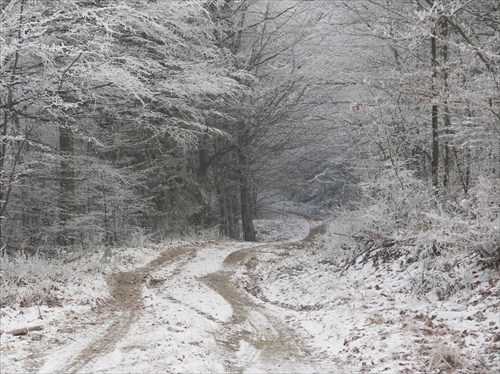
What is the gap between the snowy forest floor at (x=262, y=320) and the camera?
196 inches

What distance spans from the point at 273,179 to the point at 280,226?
130 inches

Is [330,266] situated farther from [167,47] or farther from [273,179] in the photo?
[273,179]

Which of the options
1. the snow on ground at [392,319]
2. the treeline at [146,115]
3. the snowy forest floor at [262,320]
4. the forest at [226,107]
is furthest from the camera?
the treeline at [146,115]

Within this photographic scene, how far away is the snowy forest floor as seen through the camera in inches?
196

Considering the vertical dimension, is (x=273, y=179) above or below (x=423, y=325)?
above

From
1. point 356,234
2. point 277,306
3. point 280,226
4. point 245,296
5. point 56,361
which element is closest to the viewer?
point 56,361

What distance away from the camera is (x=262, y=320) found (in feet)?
25.3

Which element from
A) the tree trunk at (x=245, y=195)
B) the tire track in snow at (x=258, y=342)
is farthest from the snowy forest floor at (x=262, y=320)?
the tree trunk at (x=245, y=195)

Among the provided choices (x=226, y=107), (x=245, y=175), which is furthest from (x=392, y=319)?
(x=245, y=175)

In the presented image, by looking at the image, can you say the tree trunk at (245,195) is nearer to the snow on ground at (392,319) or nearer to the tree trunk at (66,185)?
the tree trunk at (66,185)

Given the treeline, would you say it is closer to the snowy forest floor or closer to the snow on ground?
the snowy forest floor

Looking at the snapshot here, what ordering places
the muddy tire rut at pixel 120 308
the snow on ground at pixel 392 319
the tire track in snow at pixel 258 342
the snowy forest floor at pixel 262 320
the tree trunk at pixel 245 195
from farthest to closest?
the tree trunk at pixel 245 195, the tire track in snow at pixel 258 342, the muddy tire rut at pixel 120 308, the snowy forest floor at pixel 262 320, the snow on ground at pixel 392 319

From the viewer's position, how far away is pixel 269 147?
73.0ft

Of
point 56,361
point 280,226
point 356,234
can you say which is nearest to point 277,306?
point 356,234
